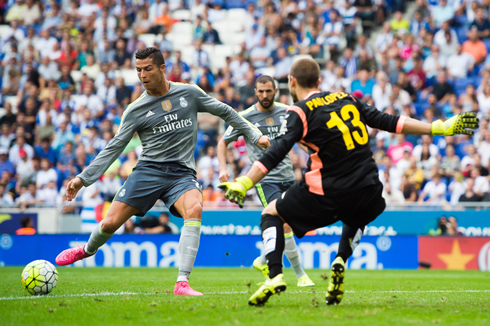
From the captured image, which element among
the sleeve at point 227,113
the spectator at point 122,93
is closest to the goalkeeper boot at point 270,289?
the sleeve at point 227,113

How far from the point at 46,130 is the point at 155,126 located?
15005 millimetres

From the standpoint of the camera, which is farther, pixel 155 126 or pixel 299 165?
pixel 299 165

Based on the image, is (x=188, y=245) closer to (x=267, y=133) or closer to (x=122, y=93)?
(x=267, y=133)

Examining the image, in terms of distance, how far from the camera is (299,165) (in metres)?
16.4

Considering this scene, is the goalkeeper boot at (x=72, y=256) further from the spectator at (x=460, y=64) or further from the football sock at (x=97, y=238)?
the spectator at (x=460, y=64)

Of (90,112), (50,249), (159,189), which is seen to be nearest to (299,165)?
(50,249)

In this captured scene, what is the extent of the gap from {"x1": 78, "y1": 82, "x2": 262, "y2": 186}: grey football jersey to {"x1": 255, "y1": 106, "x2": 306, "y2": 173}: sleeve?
1.55m

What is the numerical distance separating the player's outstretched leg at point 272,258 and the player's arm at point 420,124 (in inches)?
50.1

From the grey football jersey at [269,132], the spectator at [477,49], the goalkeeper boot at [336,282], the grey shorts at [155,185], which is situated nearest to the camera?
the goalkeeper boot at [336,282]

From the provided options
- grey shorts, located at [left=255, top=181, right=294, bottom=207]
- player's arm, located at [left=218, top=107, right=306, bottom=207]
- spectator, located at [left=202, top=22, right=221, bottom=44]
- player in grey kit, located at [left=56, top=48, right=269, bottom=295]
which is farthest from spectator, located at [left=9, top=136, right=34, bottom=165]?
player's arm, located at [left=218, top=107, right=306, bottom=207]

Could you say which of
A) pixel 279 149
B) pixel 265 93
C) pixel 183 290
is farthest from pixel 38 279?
pixel 265 93

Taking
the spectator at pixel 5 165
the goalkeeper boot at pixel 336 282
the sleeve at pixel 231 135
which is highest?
the sleeve at pixel 231 135

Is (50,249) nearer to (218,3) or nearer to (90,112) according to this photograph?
(90,112)

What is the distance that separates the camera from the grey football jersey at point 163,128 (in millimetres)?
7102
